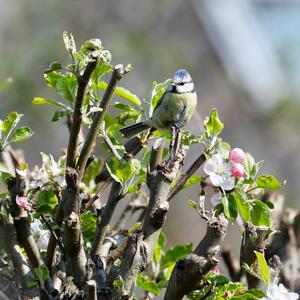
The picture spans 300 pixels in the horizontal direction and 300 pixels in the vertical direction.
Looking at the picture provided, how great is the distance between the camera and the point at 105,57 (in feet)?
3.99

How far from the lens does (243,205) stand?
1233 mm

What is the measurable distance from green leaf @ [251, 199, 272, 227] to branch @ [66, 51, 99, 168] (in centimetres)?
30

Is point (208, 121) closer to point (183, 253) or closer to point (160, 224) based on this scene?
point (160, 224)

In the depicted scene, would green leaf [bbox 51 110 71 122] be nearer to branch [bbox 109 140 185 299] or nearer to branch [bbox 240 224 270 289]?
branch [bbox 109 140 185 299]

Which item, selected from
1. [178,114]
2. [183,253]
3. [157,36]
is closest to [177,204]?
[157,36]

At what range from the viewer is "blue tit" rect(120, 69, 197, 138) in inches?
62.9

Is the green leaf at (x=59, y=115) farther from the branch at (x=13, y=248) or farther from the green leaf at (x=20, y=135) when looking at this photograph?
the branch at (x=13, y=248)

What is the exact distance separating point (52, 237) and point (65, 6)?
17.6 feet

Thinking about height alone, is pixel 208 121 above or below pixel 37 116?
below

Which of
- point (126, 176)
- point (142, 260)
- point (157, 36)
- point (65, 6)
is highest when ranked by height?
point (65, 6)

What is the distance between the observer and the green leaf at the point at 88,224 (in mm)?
1320

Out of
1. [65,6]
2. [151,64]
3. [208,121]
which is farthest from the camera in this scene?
[65,6]

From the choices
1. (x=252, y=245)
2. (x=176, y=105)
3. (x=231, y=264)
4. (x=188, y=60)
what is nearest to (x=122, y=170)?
(x=252, y=245)

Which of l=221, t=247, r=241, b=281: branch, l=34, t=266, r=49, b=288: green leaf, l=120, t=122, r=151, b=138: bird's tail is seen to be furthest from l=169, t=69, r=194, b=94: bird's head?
l=34, t=266, r=49, b=288: green leaf
